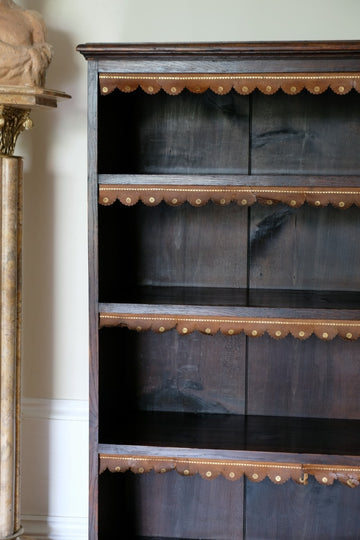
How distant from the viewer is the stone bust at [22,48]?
245 centimetres

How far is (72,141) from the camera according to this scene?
2900 mm

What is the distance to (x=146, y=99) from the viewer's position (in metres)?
2.74

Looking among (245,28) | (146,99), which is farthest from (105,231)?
(245,28)

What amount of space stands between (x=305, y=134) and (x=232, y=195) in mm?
527

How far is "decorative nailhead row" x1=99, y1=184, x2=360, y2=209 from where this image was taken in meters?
2.29


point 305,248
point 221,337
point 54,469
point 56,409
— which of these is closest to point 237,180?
point 305,248

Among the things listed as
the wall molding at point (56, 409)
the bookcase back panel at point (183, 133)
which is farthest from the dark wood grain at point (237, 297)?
the wall molding at point (56, 409)

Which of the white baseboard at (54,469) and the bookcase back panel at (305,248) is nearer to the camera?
the bookcase back panel at (305,248)

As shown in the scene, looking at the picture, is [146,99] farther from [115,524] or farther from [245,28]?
[115,524]

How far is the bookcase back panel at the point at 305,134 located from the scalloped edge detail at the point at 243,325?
61cm

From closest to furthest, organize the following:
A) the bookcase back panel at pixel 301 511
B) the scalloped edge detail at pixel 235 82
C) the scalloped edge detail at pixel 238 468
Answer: the scalloped edge detail at pixel 235 82
the scalloped edge detail at pixel 238 468
the bookcase back panel at pixel 301 511

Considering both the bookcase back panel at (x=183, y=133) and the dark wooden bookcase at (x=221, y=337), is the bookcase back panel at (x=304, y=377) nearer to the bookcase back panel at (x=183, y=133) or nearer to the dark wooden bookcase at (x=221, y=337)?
the dark wooden bookcase at (x=221, y=337)

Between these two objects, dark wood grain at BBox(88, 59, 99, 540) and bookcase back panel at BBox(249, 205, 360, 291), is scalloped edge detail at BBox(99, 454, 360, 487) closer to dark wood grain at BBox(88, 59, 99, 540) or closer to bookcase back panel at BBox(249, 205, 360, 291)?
dark wood grain at BBox(88, 59, 99, 540)

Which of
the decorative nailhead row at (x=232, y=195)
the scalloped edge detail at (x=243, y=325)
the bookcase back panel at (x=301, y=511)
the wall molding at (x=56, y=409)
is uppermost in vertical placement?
the decorative nailhead row at (x=232, y=195)
